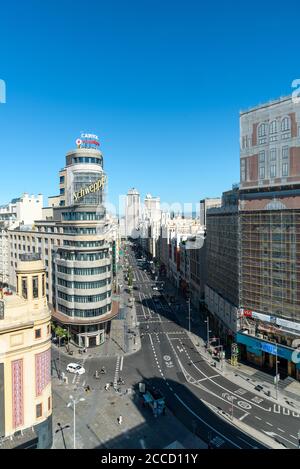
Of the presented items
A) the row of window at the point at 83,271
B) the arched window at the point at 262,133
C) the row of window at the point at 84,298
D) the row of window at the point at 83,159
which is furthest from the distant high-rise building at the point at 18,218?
the arched window at the point at 262,133

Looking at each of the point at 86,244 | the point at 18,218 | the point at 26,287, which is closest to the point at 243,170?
the point at 86,244

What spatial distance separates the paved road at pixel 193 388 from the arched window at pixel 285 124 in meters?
40.2

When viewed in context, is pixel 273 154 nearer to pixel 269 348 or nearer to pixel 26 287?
pixel 269 348

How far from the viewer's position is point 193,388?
4700 centimetres

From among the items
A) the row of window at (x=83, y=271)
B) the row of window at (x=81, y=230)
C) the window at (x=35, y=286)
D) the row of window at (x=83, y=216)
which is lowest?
the row of window at (x=83, y=271)

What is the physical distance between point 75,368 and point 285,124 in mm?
52230

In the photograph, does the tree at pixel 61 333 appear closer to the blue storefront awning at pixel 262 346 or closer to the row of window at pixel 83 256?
the row of window at pixel 83 256

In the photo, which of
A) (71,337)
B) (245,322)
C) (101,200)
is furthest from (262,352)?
(101,200)

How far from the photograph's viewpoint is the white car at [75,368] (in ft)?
171

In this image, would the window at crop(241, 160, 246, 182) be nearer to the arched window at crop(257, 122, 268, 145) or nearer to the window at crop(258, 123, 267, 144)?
the arched window at crop(257, 122, 268, 145)

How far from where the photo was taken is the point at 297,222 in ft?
155

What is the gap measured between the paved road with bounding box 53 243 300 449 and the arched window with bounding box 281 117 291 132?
40195mm

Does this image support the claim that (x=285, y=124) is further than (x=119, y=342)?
No

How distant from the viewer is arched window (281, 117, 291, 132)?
48312mm
